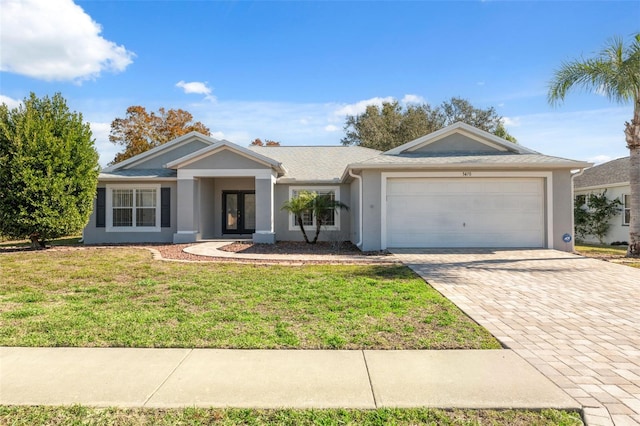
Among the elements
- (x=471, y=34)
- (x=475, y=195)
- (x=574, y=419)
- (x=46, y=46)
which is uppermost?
(x=471, y=34)

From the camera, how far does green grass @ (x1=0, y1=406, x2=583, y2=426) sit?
2.79 meters

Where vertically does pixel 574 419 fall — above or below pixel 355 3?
below

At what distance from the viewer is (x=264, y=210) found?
1552 centimetres

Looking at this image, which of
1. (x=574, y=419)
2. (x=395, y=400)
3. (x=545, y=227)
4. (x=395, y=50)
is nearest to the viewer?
(x=574, y=419)

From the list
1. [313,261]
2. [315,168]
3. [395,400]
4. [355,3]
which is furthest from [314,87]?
[395,400]

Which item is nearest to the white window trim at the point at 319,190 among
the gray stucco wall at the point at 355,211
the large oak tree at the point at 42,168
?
the gray stucco wall at the point at 355,211

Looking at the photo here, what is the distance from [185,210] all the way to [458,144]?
38.6 ft

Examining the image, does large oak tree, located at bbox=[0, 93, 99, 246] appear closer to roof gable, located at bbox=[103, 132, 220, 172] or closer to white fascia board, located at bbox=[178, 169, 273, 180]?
white fascia board, located at bbox=[178, 169, 273, 180]

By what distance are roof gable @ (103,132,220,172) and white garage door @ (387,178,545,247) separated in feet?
32.7

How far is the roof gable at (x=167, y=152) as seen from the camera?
17797 mm

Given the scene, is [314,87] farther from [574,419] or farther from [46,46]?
[574,419]

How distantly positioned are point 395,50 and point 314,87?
5294 millimetres

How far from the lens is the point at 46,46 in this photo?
39.8ft

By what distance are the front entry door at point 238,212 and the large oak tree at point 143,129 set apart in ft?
61.1
